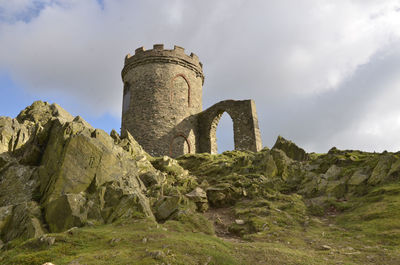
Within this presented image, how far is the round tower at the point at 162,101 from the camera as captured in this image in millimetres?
26172

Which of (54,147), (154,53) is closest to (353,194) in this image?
(54,147)

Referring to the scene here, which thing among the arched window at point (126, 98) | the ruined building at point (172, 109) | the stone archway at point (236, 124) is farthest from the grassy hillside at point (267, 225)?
the arched window at point (126, 98)

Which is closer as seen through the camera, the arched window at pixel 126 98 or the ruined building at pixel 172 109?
the ruined building at pixel 172 109

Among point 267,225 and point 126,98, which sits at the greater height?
point 126,98

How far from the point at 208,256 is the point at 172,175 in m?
10.3

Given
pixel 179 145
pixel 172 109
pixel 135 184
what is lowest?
pixel 135 184

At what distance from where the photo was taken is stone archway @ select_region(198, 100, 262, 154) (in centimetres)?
2511

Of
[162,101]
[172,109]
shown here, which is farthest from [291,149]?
[162,101]

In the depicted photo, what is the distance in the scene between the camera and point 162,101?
26906 mm

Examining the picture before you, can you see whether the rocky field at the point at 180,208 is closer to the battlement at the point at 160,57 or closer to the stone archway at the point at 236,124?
the stone archway at the point at 236,124

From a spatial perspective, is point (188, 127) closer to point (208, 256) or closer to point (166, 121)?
point (166, 121)

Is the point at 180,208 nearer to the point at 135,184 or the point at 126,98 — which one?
the point at 135,184

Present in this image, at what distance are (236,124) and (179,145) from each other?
5.40 meters

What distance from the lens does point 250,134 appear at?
82.6 ft
